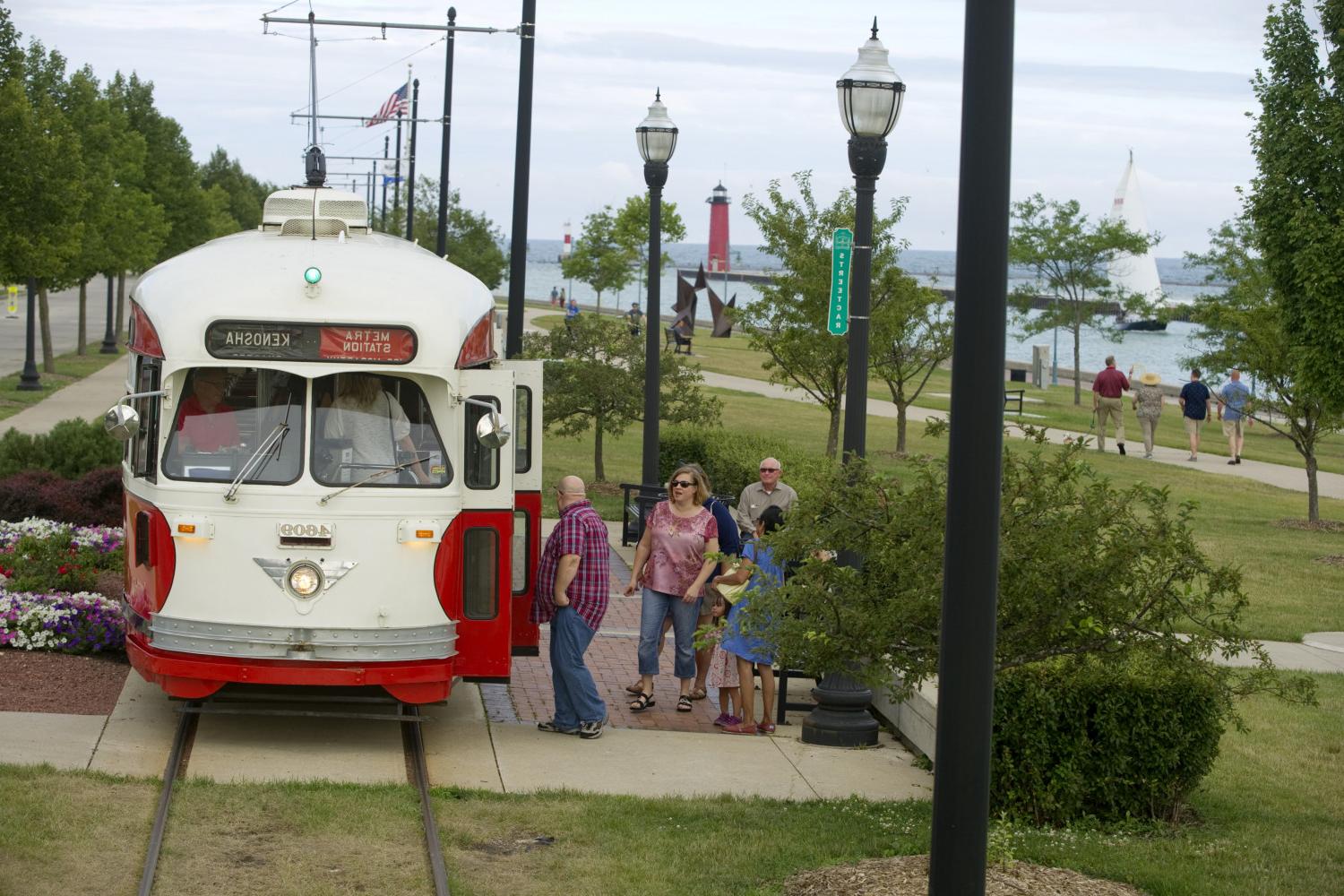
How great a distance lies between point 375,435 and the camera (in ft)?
32.6

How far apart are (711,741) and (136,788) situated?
369cm

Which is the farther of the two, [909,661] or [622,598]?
[622,598]

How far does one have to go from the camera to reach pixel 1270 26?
17641mm

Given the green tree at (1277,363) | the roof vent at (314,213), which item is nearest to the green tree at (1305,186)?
the green tree at (1277,363)

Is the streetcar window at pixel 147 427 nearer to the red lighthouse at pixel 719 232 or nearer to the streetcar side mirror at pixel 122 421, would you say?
the streetcar side mirror at pixel 122 421

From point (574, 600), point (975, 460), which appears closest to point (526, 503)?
point (574, 600)

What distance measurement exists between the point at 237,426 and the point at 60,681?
2.69 meters

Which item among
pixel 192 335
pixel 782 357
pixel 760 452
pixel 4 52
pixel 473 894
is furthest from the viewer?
pixel 4 52

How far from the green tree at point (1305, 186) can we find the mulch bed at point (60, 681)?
12.1m

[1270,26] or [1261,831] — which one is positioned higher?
[1270,26]

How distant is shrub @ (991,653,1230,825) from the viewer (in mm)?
8852

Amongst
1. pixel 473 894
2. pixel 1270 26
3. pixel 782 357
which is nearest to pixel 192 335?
pixel 473 894

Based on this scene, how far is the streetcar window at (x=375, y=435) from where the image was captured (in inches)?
386

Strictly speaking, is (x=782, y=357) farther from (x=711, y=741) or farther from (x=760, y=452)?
(x=711, y=741)
